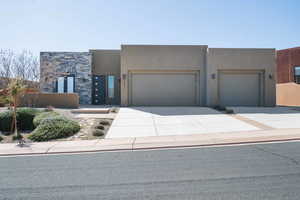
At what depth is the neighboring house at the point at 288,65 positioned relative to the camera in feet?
79.0

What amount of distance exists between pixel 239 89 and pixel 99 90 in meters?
12.5

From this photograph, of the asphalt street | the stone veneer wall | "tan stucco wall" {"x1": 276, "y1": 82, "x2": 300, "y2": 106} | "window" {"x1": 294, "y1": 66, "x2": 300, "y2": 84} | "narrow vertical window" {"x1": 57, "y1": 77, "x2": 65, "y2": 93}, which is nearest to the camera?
the asphalt street

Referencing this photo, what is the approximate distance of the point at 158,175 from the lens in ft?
13.7

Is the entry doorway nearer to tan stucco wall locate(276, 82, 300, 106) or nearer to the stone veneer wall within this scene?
the stone veneer wall

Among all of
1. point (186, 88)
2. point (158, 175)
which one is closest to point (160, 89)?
point (186, 88)

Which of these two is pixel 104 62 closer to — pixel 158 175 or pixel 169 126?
pixel 169 126

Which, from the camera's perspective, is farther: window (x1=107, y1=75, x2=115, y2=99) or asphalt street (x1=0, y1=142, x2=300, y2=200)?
window (x1=107, y1=75, x2=115, y2=99)

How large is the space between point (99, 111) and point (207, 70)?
923 cm

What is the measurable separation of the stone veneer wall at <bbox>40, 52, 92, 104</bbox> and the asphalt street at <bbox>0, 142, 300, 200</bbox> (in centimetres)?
1269

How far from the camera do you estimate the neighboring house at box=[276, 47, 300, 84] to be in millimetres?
24087

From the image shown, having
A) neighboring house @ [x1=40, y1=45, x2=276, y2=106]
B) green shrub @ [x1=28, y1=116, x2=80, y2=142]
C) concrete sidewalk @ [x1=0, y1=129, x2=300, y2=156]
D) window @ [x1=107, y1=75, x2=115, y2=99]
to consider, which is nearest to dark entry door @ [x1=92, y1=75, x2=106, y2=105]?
window @ [x1=107, y1=75, x2=115, y2=99]

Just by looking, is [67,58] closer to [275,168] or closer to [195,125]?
[195,125]

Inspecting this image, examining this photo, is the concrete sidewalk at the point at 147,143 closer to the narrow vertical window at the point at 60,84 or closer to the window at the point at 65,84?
the window at the point at 65,84

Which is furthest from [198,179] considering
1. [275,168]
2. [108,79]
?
[108,79]
